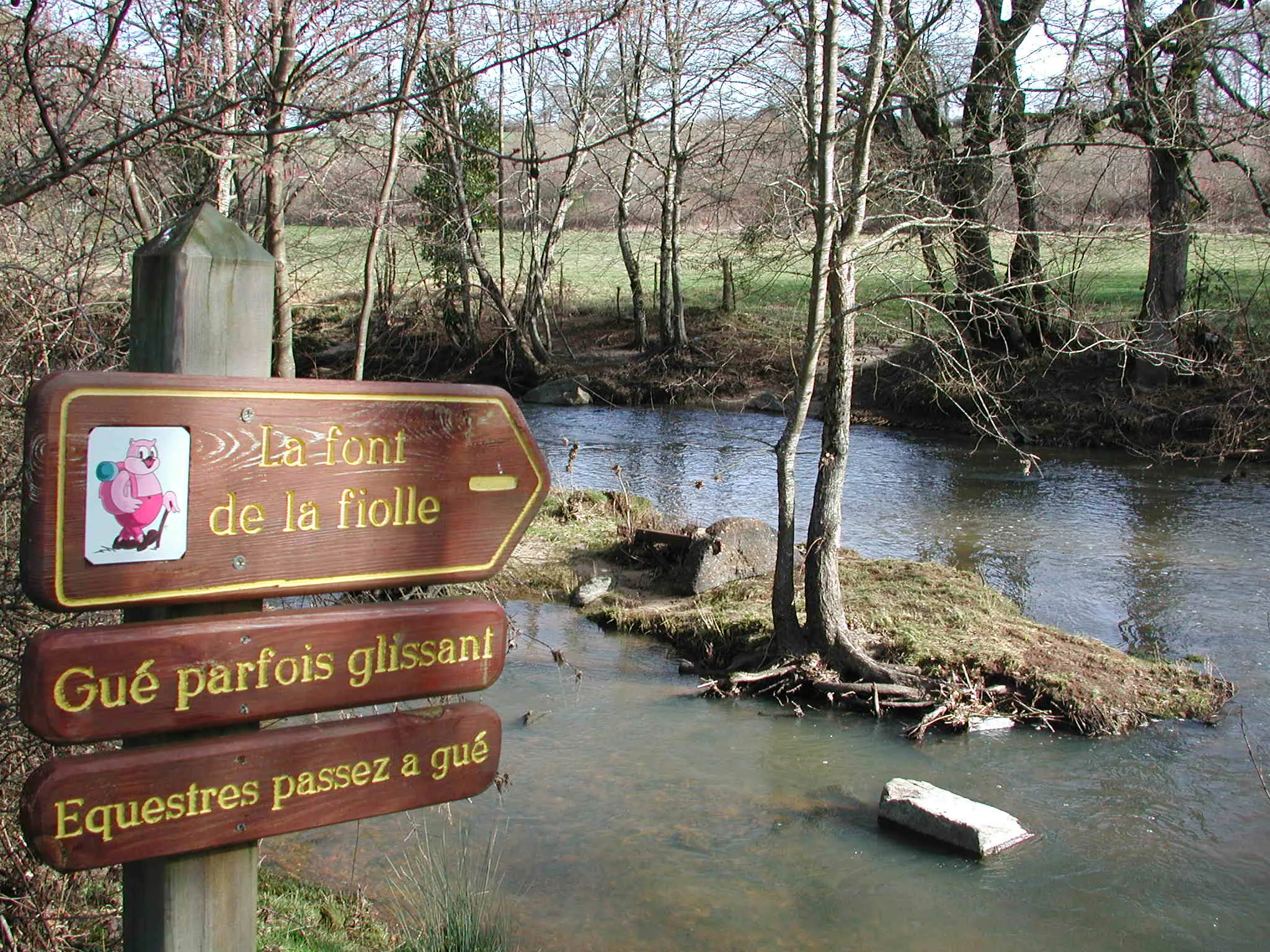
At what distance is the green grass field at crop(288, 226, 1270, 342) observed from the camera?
953 centimetres

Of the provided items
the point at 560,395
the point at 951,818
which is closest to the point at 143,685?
the point at 951,818

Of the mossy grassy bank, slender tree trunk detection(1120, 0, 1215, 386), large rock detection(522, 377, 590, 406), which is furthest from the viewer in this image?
large rock detection(522, 377, 590, 406)

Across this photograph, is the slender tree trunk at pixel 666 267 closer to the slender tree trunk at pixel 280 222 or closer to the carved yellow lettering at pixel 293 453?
the slender tree trunk at pixel 280 222

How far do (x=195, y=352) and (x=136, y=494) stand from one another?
331 millimetres

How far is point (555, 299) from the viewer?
32.9 metres

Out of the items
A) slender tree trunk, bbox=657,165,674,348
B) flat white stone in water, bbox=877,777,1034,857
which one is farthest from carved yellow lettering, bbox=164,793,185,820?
slender tree trunk, bbox=657,165,674,348

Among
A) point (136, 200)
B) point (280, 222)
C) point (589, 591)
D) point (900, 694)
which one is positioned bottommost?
point (900, 694)

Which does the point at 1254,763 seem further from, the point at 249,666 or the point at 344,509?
the point at 249,666

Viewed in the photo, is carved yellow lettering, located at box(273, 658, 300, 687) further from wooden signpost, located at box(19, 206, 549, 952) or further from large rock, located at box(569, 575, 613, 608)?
large rock, located at box(569, 575, 613, 608)

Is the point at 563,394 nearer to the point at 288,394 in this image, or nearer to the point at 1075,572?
the point at 1075,572

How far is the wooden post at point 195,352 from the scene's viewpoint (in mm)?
2133

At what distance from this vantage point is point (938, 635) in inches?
376

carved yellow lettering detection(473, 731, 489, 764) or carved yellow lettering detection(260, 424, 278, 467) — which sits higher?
carved yellow lettering detection(260, 424, 278, 467)

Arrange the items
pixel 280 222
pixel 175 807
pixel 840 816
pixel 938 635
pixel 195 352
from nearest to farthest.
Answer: pixel 175 807 < pixel 195 352 < pixel 840 816 < pixel 280 222 < pixel 938 635
